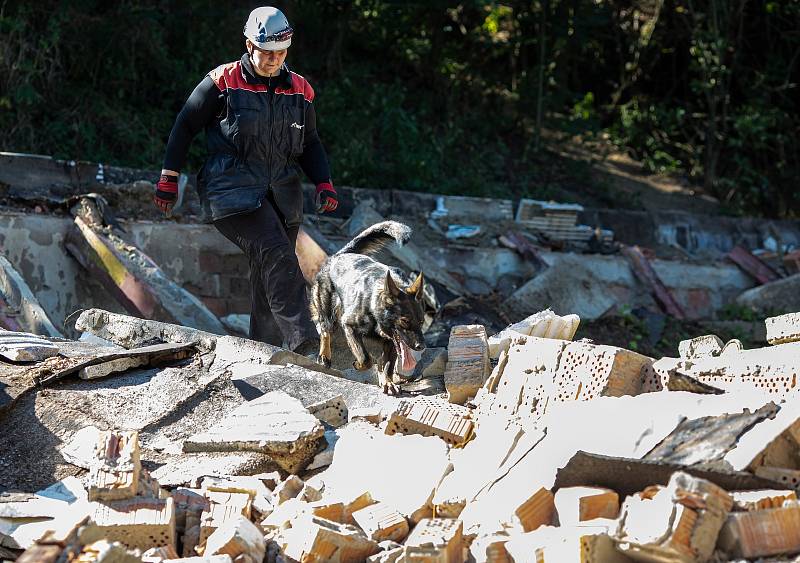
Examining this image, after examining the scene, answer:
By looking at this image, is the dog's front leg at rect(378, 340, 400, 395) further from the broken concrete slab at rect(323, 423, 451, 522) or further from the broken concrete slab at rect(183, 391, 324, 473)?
the broken concrete slab at rect(323, 423, 451, 522)

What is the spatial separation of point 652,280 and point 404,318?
18.0 feet

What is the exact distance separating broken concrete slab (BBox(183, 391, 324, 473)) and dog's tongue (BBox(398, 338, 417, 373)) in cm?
142

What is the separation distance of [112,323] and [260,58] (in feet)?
6.24

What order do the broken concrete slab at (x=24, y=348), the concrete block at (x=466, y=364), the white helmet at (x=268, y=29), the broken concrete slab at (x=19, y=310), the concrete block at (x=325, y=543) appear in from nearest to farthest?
the concrete block at (x=325, y=543) → the concrete block at (x=466, y=364) → the broken concrete slab at (x=24, y=348) → the white helmet at (x=268, y=29) → the broken concrete slab at (x=19, y=310)

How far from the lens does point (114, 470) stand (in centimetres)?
447

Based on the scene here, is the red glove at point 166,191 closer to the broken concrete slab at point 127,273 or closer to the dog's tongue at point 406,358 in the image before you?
the broken concrete slab at point 127,273

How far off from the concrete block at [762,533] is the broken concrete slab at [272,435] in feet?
6.84

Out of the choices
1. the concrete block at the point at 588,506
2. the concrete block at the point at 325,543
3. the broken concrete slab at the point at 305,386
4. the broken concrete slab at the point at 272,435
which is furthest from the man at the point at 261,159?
the concrete block at the point at 588,506

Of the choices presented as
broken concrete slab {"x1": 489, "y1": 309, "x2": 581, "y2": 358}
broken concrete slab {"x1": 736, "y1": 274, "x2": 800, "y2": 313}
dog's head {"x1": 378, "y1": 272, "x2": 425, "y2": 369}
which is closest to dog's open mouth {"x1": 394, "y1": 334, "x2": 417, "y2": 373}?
dog's head {"x1": 378, "y1": 272, "x2": 425, "y2": 369}

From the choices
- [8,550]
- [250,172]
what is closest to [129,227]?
[250,172]

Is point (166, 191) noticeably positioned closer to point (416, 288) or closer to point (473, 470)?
point (416, 288)

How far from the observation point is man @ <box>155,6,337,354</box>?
7004 mm

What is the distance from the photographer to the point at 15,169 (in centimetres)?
964

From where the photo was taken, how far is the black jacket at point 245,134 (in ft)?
23.0
